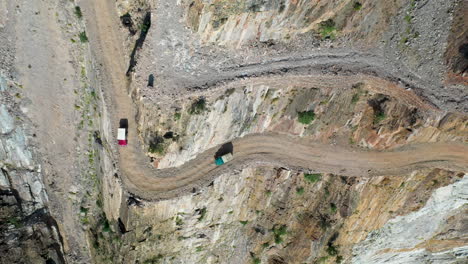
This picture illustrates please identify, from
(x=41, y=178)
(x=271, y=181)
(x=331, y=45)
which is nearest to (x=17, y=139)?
(x=41, y=178)

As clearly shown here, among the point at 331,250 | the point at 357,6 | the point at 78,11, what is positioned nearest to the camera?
the point at 357,6

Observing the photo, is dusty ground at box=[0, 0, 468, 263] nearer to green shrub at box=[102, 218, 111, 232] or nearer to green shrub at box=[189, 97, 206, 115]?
green shrub at box=[189, 97, 206, 115]

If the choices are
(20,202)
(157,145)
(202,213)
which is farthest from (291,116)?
(20,202)

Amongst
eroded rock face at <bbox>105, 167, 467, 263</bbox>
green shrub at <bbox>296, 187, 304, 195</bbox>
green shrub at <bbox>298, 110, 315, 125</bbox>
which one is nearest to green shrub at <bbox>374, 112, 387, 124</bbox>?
green shrub at <bbox>298, 110, 315, 125</bbox>

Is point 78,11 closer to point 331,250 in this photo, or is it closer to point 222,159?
point 222,159

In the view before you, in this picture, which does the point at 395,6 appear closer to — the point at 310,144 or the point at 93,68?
the point at 310,144
